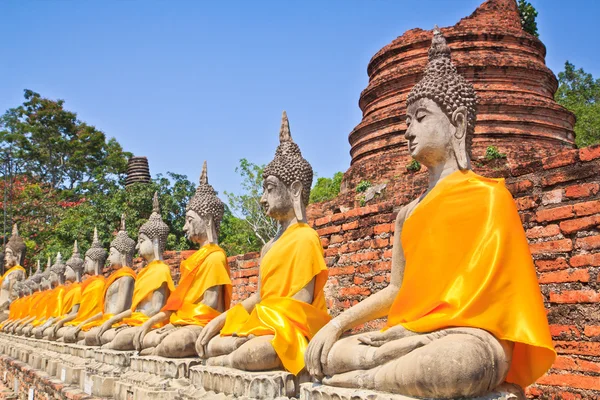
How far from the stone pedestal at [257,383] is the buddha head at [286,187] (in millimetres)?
1232

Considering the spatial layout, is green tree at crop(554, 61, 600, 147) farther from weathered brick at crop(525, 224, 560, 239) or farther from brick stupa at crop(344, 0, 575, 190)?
weathered brick at crop(525, 224, 560, 239)

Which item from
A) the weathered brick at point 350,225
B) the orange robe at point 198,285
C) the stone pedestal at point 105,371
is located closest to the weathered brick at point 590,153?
the weathered brick at point 350,225

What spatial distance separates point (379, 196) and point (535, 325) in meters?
6.15

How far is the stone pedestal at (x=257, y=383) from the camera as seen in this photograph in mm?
3762

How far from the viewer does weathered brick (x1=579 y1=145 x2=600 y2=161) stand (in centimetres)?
436

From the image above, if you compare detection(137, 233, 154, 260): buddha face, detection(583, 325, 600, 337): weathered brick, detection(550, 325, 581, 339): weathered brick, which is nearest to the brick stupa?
detection(137, 233, 154, 260): buddha face

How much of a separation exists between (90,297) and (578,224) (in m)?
6.99

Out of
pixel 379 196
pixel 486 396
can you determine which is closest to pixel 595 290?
pixel 486 396

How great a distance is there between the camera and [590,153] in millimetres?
4402

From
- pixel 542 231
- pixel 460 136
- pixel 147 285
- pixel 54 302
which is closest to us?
pixel 460 136

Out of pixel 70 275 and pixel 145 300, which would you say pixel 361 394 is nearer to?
pixel 145 300

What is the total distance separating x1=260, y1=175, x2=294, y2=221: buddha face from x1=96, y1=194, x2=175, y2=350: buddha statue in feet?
8.34

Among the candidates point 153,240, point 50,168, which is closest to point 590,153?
point 153,240

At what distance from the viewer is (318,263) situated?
4.26m
